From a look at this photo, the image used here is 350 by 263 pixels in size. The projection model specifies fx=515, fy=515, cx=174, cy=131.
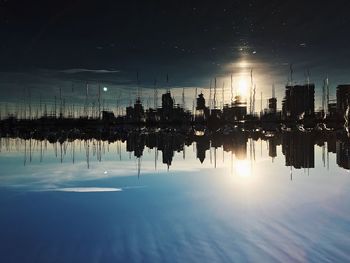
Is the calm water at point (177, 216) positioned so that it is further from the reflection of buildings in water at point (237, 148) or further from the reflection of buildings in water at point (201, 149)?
the reflection of buildings in water at point (237, 148)

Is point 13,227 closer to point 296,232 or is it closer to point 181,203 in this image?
point 181,203

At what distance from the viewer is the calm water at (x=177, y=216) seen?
11094 millimetres

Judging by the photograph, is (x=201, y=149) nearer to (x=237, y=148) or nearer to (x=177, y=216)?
(x=237, y=148)

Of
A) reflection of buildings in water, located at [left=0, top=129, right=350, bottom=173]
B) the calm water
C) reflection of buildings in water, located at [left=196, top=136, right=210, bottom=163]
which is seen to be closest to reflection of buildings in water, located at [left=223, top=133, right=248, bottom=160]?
reflection of buildings in water, located at [left=0, top=129, right=350, bottom=173]

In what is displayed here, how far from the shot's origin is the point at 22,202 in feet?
58.0

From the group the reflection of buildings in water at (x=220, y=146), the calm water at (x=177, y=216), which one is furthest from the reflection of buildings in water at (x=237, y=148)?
the calm water at (x=177, y=216)

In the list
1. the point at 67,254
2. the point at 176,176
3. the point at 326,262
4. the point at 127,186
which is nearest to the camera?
the point at 326,262

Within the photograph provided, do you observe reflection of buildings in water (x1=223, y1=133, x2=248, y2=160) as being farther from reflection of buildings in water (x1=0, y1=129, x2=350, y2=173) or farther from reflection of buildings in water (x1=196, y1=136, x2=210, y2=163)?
reflection of buildings in water (x1=196, y1=136, x2=210, y2=163)

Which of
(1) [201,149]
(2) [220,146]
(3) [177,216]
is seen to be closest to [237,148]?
(2) [220,146]

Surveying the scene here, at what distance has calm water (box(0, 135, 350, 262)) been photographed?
11094mm

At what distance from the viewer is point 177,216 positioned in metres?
14.8

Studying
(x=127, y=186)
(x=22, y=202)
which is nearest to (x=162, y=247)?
(x=22, y=202)

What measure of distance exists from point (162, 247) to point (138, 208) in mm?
4792

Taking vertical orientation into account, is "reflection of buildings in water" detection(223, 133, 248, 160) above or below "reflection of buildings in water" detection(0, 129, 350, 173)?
below
